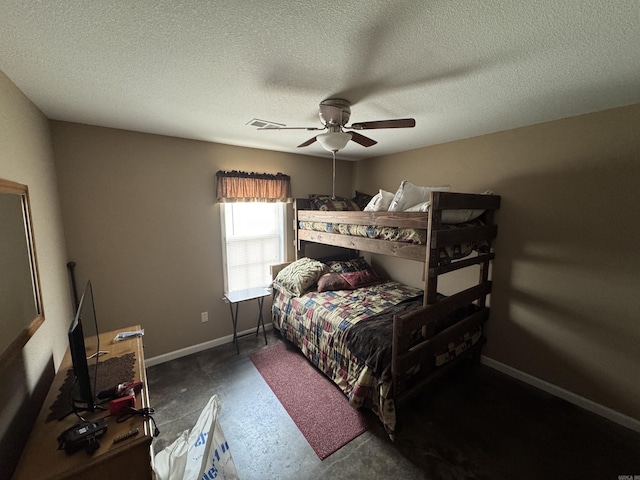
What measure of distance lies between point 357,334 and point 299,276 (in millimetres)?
1102

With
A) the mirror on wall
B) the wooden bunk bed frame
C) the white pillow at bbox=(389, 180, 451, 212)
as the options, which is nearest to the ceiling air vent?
the wooden bunk bed frame

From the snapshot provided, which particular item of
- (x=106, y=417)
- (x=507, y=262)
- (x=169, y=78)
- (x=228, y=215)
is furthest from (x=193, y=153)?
(x=507, y=262)

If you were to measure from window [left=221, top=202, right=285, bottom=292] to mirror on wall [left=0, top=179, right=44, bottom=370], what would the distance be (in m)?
1.67

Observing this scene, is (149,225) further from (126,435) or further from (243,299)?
(126,435)

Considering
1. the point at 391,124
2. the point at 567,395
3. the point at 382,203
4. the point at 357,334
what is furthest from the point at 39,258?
the point at 567,395

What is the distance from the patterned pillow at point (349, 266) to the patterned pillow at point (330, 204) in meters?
0.74

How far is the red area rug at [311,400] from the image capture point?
6.07ft

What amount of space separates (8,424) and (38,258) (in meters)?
0.92

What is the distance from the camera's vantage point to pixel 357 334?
2129mm

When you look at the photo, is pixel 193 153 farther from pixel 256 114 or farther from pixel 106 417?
pixel 106 417

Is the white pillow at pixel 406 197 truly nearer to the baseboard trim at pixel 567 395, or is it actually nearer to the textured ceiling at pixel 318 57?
the textured ceiling at pixel 318 57

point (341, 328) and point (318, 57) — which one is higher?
point (318, 57)

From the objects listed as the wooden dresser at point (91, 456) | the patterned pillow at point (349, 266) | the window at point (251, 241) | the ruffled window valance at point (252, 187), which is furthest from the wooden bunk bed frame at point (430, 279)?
the wooden dresser at point (91, 456)

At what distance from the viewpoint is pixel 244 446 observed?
5.84ft
